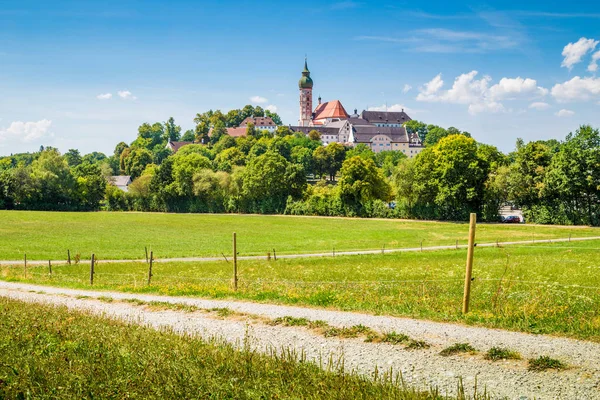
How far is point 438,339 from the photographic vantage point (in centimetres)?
1107

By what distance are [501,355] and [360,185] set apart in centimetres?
8385

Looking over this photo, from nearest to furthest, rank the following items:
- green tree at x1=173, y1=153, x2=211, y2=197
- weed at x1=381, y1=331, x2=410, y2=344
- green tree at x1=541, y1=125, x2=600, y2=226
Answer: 1. weed at x1=381, y1=331, x2=410, y2=344
2. green tree at x1=541, y1=125, x2=600, y2=226
3. green tree at x1=173, y1=153, x2=211, y2=197

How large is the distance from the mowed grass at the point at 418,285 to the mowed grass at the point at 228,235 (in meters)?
11.4

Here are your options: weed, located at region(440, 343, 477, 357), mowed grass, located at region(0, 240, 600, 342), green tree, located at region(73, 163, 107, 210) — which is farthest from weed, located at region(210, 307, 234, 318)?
green tree, located at region(73, 163, 107, 210)

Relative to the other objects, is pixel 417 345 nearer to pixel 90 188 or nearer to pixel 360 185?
pixel 360 185

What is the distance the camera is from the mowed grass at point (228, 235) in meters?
52.0

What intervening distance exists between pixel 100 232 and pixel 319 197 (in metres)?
44.0

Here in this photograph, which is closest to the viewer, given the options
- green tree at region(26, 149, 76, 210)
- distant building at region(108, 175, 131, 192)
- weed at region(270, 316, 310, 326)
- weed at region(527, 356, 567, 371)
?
weed at region(527, 356, 567, 371)

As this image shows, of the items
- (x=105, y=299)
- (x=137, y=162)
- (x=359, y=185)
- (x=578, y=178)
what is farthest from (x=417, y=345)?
(x=137, y=162)

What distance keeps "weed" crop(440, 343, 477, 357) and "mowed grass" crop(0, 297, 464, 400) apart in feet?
5.45

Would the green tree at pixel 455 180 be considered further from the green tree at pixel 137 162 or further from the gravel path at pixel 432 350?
the green tree at pixel 137 162

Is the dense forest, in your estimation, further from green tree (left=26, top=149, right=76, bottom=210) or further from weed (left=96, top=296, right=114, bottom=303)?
weed (left=96, top=296, right=114, bottom=303)

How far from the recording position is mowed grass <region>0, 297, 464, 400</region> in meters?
7.96

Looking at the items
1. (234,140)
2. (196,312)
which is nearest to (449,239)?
(196,312)
